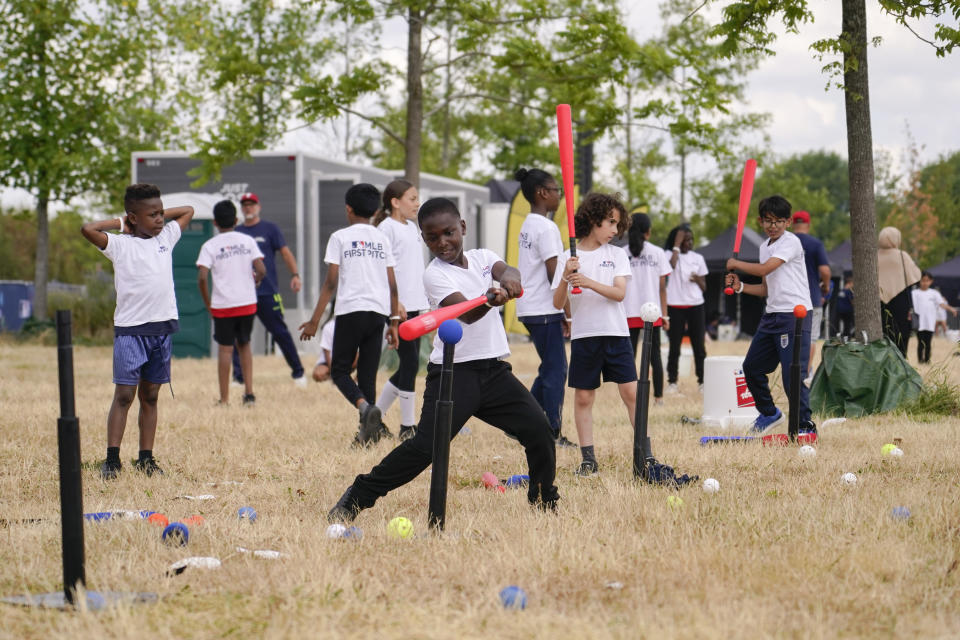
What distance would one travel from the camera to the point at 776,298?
8281 mm

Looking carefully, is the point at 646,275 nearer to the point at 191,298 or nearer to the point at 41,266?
the point at 191,298

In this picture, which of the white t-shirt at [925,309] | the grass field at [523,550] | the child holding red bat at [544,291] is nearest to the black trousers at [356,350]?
the grass field at [523,550]

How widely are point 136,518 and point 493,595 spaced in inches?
83.6

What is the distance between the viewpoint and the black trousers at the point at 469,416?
4879mm

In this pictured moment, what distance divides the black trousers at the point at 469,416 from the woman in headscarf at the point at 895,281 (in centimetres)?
891

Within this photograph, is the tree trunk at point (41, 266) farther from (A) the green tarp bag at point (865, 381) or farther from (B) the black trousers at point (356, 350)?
(A) the green tarp bag at point (865, 381)

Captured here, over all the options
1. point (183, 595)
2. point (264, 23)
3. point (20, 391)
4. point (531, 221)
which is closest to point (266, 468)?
point (531, 221)

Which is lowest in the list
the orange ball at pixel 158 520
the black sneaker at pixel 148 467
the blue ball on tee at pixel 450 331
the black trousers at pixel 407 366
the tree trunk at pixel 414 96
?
the black sneaker at pixel 148 467

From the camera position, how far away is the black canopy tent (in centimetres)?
2664

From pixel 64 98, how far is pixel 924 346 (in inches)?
692

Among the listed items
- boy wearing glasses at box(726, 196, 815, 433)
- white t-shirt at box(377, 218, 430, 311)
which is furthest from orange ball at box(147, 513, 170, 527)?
boy wearing glasses at box(726, 196, 815, 433)

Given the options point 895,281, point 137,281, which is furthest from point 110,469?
point 895,281

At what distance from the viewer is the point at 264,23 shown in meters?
28.4

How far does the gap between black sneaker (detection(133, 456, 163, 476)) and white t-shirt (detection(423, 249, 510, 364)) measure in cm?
253
